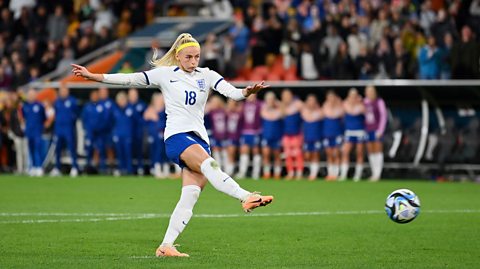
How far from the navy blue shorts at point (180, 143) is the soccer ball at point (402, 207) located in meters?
2.32

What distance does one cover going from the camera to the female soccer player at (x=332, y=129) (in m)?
26.8

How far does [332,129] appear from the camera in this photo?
26.8m

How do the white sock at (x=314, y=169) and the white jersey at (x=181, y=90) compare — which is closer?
the white jersey at (x=181, y=90)

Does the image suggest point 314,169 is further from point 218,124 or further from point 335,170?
point 218,124

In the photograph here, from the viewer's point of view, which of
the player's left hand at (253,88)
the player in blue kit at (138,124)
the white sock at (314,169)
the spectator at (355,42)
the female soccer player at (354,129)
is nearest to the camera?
the player's left hand at (253,88)

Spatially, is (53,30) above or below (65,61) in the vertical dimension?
above

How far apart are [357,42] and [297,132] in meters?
2.89

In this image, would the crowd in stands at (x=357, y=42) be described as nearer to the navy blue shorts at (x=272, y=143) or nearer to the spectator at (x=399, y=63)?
the spectator at (x=399, y=63)

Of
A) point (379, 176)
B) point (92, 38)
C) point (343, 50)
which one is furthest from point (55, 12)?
point (379, 176)

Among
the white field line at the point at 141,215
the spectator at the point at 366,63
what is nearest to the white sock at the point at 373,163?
the spectator at the point at 366,63

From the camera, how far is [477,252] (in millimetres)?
10930

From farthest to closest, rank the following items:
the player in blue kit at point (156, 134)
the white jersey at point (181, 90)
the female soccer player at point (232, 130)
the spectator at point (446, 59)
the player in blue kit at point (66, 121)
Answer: the player in blue kit at point (66, 121), the female soccer player at point (232, 130), the player in blue kit at point (156, 134), the spectator at point (446, 59), the white jersey at point (181, 90)

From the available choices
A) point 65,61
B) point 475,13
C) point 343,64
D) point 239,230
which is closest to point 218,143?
point 343,64

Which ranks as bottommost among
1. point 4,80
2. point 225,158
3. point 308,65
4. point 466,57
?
point 225,158
